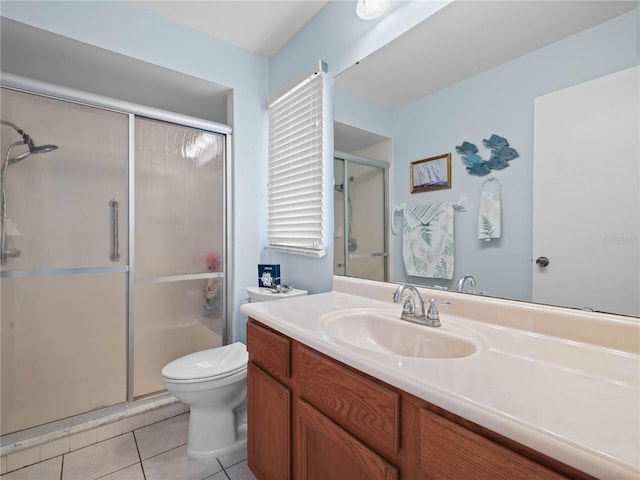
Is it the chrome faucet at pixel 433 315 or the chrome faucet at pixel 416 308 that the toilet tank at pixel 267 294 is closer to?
the chrome faucet at pixel 416 308

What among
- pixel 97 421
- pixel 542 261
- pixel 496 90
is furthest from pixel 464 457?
pixel 97 421

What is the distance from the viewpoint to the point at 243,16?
6.05 ft

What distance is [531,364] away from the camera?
28.0 inches

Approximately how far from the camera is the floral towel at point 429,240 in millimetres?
1195

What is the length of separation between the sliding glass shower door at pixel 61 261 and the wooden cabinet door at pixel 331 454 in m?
1.45

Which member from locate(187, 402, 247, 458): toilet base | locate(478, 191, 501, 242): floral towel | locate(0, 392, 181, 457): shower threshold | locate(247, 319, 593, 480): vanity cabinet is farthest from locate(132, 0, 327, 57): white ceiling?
locate(0, 392, 181, 457): shower threshold

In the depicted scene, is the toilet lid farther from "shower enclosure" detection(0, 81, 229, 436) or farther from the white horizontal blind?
the white horizontal blind

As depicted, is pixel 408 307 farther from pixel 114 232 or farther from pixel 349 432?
pixel 114 232

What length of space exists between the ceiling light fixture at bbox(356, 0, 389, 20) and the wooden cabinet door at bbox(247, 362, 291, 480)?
5.47 feet

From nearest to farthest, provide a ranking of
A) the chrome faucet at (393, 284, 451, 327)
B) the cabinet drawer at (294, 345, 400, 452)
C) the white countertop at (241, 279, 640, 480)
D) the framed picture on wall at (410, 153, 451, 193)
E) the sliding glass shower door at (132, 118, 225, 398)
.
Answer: the white countertop at (241, 279, 640, 480)
the cabinet drawer at (294, 345, 400, 452)
the chrome faucet at (393, 284, 451, 327)
the framed picture on wall at (410, 153, 451, 193)
the sliding glass shower door at (132, 118, 225, 398)

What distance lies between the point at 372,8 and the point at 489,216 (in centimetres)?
110

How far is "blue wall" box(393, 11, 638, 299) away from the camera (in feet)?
2.73

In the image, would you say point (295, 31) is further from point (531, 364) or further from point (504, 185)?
point (531, 364)

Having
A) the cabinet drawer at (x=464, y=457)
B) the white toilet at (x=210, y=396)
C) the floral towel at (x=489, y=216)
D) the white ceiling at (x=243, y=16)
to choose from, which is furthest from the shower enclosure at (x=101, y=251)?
the cabinet drawer at (x=464, y=457)
